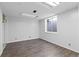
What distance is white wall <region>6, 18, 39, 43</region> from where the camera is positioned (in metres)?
5.13

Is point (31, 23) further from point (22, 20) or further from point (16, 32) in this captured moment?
point (16, 32)

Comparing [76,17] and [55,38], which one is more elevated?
[76,17]

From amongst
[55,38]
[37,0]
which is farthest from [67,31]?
[37,0]

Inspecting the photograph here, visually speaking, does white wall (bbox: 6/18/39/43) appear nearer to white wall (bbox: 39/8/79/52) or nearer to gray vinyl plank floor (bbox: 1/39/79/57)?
gray vinyl plank floor (bbox: 1/39/79/57)

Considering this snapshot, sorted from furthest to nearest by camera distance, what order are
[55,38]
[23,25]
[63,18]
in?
[23,25] < [55,38] < [63,18]

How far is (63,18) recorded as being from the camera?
3.78m

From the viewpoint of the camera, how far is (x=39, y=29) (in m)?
6.76

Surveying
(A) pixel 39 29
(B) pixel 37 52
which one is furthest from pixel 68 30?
(A) pixel 39 29

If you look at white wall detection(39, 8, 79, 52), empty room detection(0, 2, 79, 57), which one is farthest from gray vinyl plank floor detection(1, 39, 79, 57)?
white wall detection(39, 8, 79, 52)

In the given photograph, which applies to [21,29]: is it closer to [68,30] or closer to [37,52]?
[37,52]

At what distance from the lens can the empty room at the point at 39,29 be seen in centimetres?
281

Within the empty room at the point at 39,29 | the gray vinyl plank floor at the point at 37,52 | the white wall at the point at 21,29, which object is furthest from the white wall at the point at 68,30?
the white wall at the point at 21,29

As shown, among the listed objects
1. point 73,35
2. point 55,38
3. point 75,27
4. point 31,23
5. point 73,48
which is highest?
point 31,23

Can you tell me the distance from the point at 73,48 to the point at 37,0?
2720mm
